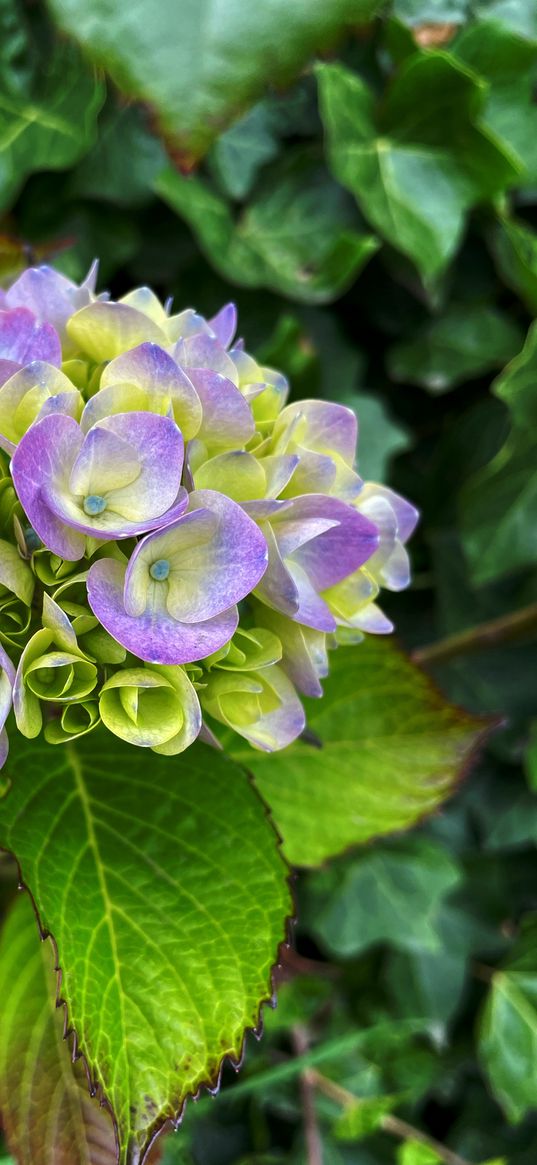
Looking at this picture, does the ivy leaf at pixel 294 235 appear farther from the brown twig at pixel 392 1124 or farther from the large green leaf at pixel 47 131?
the brown twig at pixel 392 1124

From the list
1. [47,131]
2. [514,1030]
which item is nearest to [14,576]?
[47,131]

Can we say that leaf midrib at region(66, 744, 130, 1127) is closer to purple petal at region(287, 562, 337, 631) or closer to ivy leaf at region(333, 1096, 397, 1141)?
purple petal at region(287, 562, 337, 631)

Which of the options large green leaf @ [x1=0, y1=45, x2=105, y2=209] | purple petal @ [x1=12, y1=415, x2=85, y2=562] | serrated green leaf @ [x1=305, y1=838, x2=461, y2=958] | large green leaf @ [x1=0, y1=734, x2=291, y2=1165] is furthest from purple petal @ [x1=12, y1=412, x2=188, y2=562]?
serrated green leaf @ [x1=305, y1=838, x2=461, y2=958]

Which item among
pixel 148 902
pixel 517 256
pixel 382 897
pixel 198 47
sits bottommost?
pixel 382 897

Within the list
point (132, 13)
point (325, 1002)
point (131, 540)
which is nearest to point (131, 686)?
point (131, 540)

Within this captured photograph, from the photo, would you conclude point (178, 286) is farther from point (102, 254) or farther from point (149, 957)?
point (149, 957)

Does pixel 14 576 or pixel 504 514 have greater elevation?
pixel 14 576

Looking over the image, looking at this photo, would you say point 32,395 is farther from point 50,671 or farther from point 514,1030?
point 514,1030
